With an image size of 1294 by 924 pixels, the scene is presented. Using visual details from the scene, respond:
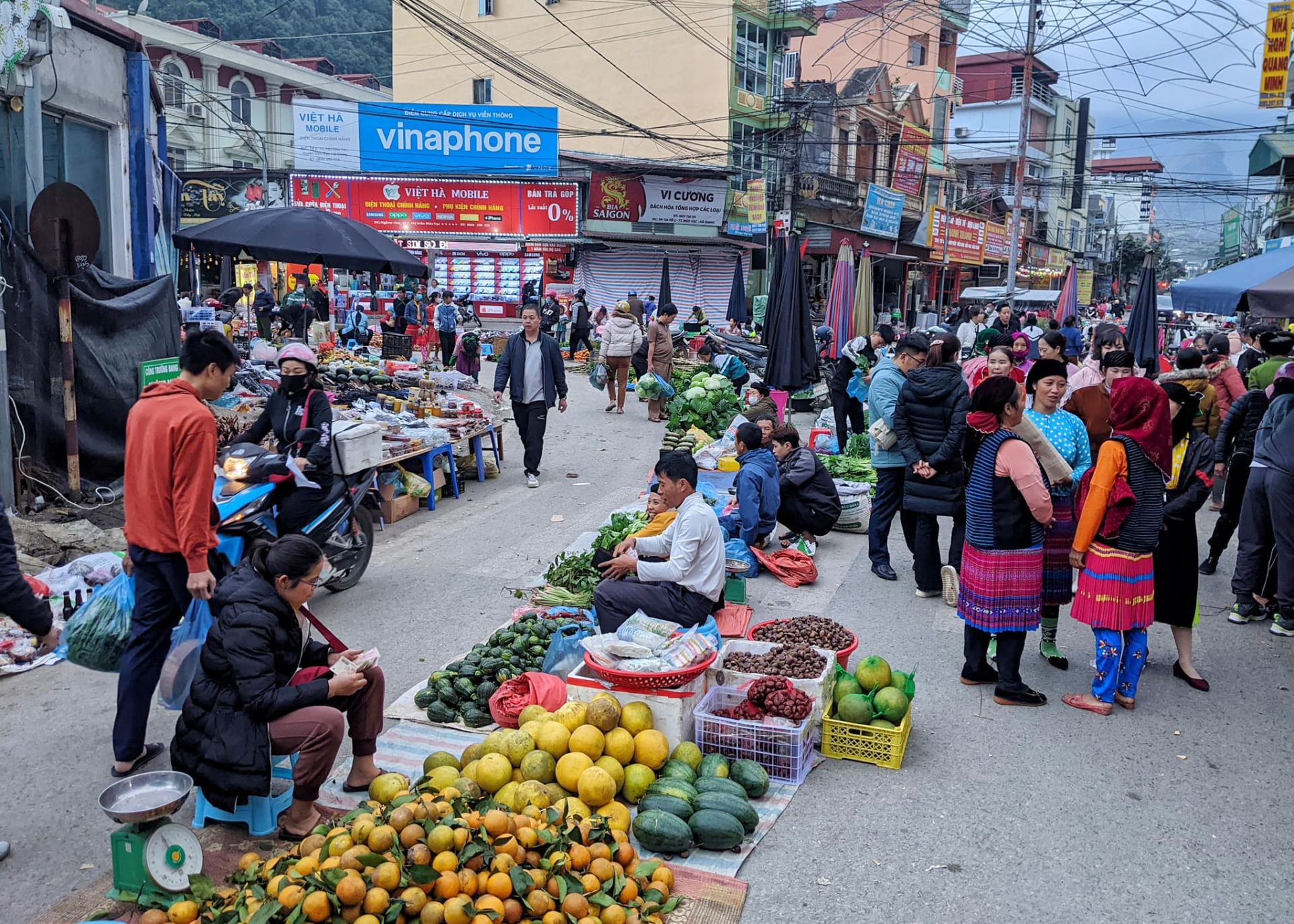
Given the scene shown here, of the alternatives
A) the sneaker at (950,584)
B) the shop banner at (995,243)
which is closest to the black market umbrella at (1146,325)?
the sneaker at (950,584)

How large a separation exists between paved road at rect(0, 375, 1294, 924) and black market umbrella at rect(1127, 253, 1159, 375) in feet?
26.2

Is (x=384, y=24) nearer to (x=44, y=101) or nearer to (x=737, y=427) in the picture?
(x=44, y=101)

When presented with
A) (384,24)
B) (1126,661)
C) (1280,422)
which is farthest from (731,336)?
(384,24)

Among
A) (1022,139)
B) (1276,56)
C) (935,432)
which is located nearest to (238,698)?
(935,432)

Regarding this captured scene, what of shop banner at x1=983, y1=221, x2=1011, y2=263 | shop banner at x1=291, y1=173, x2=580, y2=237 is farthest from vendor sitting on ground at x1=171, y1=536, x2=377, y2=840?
shop banner at x1=983, y1=221, x2=1011, y2=263

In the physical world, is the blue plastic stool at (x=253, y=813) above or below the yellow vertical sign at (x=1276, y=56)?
below

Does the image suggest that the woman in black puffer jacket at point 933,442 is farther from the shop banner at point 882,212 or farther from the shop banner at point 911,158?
the shop banner at point 911,158

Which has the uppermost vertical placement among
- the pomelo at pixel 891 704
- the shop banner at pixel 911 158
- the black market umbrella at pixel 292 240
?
the shop banner at pixel 911 158

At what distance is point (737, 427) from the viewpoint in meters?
8.30

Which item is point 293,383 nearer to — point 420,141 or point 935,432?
point 935,432

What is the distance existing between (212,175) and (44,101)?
78.3ft

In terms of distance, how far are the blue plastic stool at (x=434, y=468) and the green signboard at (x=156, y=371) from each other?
8.41ft

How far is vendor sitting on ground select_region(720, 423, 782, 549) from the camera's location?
27.0 ft

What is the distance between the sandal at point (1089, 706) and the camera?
557 cm
